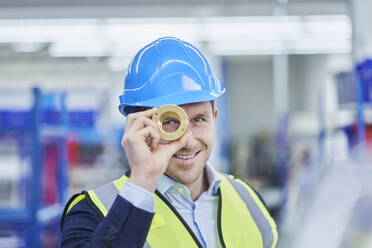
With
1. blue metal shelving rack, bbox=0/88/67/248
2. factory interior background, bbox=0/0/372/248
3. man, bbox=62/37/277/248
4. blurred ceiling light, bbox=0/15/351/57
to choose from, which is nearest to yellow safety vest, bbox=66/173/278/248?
man, bbox=62/37/277/248

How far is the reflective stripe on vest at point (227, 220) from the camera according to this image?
1.29 metres

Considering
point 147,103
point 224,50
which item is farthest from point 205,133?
point 224,50

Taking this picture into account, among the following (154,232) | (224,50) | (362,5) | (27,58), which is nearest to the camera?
(154,232)

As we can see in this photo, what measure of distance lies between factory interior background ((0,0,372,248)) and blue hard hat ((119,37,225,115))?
38cm

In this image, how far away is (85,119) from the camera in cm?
669

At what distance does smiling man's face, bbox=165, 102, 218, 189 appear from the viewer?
4.34 ft

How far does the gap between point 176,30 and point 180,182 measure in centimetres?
635

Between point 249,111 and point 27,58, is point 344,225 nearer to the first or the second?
point 27,58

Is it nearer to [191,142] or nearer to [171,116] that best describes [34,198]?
[191,142]

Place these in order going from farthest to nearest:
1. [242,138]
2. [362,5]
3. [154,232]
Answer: [242,138] → [362,5] → [154,232]

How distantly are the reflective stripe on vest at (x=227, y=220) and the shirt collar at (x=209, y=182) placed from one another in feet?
0.07

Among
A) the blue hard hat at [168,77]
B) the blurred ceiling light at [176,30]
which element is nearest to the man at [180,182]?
the blue hard hat at [168,77]

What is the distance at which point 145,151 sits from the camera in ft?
3.58

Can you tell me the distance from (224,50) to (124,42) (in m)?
1.94
